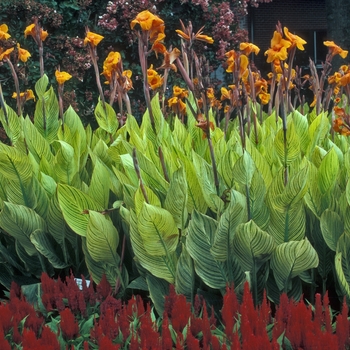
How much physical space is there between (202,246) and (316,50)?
65.6 feet

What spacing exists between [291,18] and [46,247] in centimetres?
1964

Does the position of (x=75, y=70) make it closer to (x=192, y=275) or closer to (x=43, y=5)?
(x=43, y=5)

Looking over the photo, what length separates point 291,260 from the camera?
2.11 meters

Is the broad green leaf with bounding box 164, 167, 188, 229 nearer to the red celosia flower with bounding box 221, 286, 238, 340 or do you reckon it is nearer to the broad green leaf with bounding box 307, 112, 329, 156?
the red celosia flower with bounding box 221, 286, 238, 340

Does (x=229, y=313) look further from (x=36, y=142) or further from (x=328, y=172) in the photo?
(x=36, y=142)

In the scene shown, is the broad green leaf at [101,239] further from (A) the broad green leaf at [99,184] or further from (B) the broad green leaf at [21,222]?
(B) the broad green leaf at [21,222]

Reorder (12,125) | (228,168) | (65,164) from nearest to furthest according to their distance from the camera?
(228,168)
(65,164)
(12,125)

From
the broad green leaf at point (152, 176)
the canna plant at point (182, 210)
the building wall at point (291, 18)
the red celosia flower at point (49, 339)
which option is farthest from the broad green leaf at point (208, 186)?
the building wall at point (291, 18)

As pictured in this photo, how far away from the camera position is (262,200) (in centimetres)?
227

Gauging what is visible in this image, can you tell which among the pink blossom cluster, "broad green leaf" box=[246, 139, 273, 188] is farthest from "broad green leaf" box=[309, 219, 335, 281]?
the pink blossom cluster

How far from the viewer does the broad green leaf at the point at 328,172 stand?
2.37 metres

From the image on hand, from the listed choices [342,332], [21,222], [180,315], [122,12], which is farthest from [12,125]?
[122,12]

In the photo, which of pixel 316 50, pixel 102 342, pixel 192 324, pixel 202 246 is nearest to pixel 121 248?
pixel 202 246

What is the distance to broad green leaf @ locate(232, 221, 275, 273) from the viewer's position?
210cm
